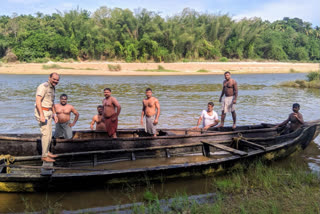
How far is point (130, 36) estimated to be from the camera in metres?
51.4

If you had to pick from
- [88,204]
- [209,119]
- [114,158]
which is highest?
[209,119]

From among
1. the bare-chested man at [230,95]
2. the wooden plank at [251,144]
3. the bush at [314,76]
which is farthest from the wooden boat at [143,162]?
the bush at [314,76]

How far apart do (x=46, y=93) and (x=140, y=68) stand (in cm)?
3838

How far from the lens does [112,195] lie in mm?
5375

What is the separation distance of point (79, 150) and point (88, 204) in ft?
5.11

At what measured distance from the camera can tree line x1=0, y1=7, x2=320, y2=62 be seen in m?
47.7

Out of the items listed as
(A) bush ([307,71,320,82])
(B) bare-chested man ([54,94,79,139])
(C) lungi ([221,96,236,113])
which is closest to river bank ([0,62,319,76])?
(A) bush ([307,71,320,82])

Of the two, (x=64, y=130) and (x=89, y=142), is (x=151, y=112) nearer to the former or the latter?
(x=89, y=142)

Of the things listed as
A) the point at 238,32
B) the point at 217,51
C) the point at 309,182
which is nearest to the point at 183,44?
the point at 217,51

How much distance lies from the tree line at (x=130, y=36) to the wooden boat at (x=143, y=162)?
4266 centimetres

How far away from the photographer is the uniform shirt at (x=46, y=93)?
5.32 meters

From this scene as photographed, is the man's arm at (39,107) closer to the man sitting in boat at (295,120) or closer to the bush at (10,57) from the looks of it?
the man sitting in boat at (295,120)

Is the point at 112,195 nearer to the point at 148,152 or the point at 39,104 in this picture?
the point at 148,152

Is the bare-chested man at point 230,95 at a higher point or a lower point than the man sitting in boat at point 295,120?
higher
